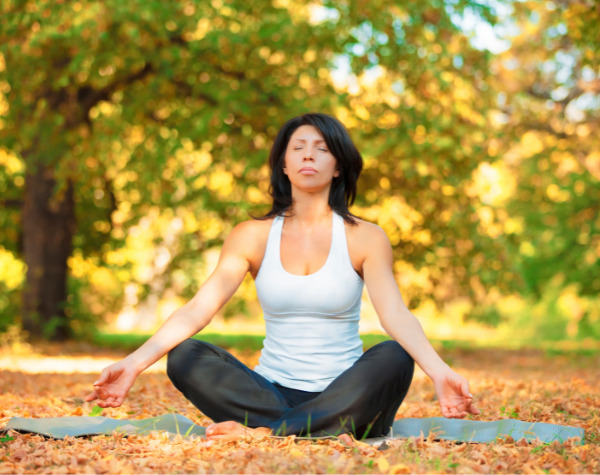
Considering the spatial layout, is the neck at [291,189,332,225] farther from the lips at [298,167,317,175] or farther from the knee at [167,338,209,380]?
the knee at [167,338,209,380]

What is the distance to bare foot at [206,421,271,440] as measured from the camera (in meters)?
3.29

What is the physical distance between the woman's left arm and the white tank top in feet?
0.34

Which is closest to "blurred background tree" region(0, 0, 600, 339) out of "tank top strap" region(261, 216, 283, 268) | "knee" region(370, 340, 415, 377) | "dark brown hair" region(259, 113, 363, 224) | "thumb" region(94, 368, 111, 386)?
"dark brown hair" region(259, 113, 363, 224)

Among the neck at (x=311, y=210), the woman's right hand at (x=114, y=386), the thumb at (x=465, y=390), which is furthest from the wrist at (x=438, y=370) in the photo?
the woman's right hand at (x=114, y=386)

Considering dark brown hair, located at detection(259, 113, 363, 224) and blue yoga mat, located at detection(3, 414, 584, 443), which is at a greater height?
dark brown hair, located at detection(259, 113, 363, 224)

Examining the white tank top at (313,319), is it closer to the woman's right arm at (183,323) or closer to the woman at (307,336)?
the woman at (307,336)

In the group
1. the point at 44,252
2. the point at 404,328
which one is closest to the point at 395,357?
the point at 404,328

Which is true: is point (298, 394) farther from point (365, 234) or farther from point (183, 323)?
point (365, 234)

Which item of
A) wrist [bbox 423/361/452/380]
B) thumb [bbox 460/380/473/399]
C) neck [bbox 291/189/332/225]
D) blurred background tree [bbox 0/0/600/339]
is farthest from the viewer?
blurred background tree [bbox 0/0/600/339]

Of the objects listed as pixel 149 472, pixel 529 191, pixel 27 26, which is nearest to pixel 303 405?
pixel 149 472

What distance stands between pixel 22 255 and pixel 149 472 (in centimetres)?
1159

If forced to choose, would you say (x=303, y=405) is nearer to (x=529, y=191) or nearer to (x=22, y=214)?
(x=22, y=214)

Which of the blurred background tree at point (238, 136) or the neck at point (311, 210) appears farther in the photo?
the blurred background tree at point (238, 136)

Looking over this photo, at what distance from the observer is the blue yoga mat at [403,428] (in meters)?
3.48
